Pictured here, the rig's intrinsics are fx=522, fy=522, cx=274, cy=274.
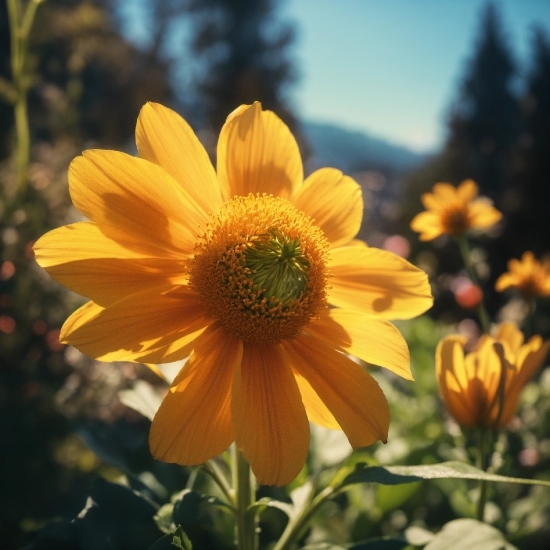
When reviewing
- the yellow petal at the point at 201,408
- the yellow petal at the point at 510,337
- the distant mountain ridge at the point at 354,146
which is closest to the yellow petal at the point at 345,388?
the yellow petal at the point at 201,408

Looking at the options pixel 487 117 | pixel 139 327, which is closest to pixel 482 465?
pixel 139 327

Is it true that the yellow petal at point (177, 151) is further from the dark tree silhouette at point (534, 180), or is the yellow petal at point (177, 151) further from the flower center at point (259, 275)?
the dark tree silhouette at point (534, 180)

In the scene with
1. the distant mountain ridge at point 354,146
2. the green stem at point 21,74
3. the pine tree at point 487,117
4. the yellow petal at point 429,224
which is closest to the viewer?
the yellow petal at point 429,224

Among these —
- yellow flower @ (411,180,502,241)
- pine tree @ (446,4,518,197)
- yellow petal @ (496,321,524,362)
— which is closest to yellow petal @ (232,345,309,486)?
yellow petal @ (496,321,524,362)

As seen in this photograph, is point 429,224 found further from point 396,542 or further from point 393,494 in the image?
point 396,542

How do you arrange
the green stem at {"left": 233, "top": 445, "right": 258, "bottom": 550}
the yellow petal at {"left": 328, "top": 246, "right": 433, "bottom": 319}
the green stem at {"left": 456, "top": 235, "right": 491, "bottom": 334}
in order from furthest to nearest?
the green stem at {"left": 456, "top": 235, "right": 491, "bottom": 334} → the yellow petal at {"left": 328, "top": 246, "right": 433, "bottom": 319} → the green stem at {"left": 233, "top": 445, "right": 258, "bottom": 550}

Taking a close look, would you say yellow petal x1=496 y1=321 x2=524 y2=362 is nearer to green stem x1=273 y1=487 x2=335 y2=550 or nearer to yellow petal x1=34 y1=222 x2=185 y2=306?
green stem x1=273 y1=487 x2=335 y2=550

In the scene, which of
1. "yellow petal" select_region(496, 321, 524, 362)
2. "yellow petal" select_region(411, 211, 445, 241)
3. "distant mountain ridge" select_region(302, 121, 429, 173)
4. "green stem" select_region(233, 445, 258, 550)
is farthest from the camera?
"distant mountain ridge" select_region(302, 121, 429, 173)
